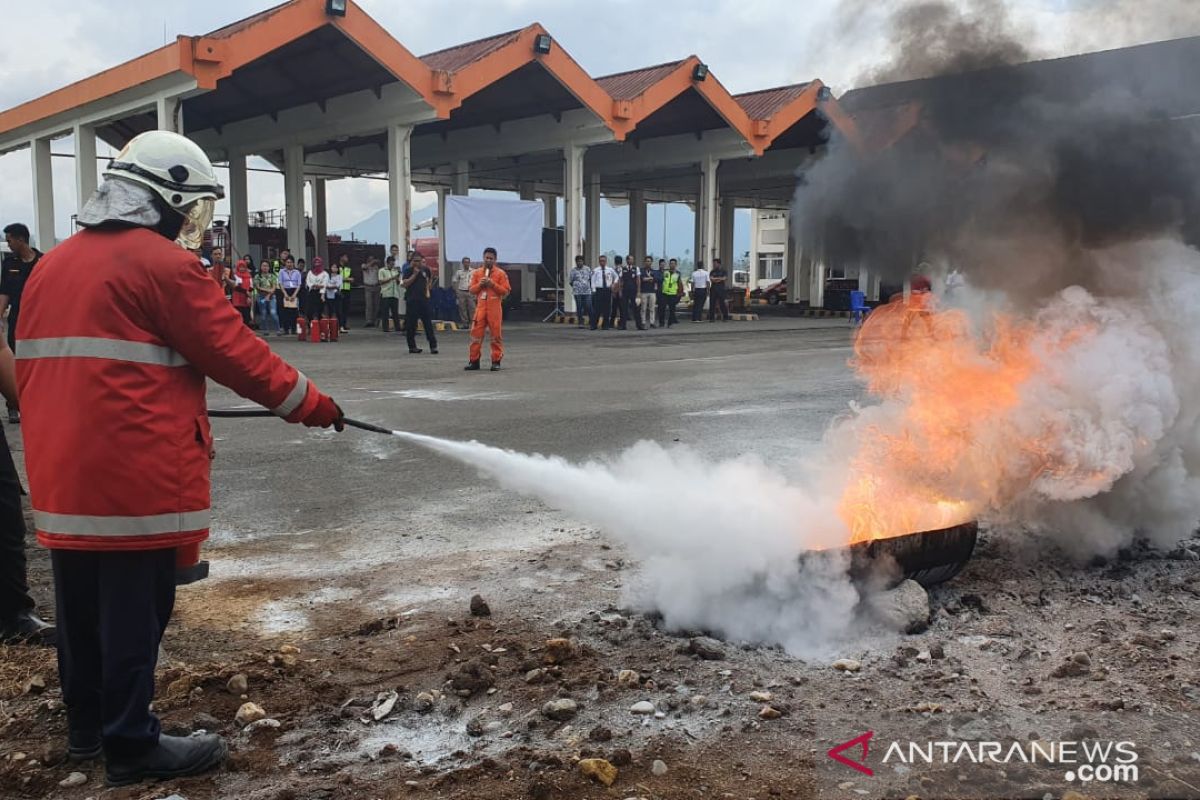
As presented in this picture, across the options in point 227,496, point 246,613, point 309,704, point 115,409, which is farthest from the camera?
point 227,496

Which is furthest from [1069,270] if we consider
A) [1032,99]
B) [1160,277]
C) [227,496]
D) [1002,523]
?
[227,496]

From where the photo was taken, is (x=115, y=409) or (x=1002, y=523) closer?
(x=115, y=409)

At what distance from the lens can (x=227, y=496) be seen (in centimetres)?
648

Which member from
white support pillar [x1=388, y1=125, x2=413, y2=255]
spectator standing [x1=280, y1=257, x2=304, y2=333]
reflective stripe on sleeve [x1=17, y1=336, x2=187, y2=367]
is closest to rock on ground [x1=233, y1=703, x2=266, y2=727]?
reflective stripe on sleeve [x1=17, y1=336, x2=187, y2=367]

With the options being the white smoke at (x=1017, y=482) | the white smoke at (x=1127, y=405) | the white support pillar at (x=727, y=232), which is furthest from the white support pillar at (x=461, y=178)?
the white smoke at (x=1127, y=405)

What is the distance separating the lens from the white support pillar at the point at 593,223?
106 feet

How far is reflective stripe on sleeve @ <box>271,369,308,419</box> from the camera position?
119 inches

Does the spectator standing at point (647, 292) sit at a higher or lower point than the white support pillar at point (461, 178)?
lower

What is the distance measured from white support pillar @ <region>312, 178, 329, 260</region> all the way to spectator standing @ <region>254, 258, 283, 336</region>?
392 inches

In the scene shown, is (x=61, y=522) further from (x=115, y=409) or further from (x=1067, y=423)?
(x=1067, y=423)

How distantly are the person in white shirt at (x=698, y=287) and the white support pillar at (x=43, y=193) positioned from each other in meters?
17.8

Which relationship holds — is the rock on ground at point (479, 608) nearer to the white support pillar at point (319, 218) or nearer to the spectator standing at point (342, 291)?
the spectator standing at point (342, 291)

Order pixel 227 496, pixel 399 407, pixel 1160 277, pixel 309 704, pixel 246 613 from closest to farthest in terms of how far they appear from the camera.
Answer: pixel 309 704
pixel 246 613
pixel 1160 277
pixel 227 496
pixel 399 407

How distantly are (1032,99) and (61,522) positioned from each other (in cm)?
475
